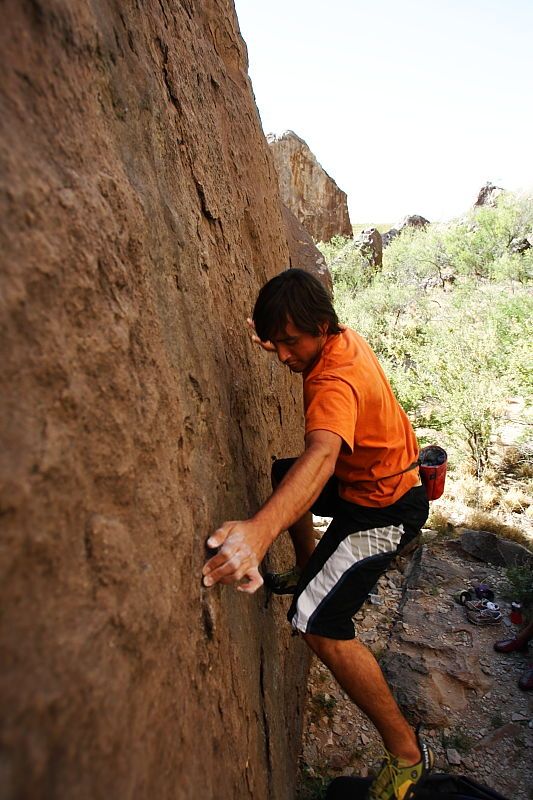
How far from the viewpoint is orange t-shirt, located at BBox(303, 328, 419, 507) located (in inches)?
75.4

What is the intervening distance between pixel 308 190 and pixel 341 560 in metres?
25.8

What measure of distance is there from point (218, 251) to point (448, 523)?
15.9ft

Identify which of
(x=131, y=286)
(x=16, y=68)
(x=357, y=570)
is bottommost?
(x=357, y=570)

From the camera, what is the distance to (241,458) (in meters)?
2.25

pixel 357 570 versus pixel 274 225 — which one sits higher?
pixel 274 225

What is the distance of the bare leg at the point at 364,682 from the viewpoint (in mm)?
2184

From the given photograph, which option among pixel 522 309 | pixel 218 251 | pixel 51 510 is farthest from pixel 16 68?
pixel 522 309

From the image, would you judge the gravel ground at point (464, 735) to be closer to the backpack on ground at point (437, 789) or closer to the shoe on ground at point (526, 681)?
the shoe on ground at point (526, 681)

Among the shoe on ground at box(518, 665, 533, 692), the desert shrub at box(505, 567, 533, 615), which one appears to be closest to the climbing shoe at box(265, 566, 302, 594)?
the shoe on ground at box(518, 665, 533, 692)

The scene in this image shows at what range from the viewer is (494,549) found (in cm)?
552

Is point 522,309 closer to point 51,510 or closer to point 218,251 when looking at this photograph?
point 218,251

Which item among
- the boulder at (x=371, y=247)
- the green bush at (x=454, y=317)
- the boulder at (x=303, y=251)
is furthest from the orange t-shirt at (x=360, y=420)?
the boulder at (x=371, y=247)

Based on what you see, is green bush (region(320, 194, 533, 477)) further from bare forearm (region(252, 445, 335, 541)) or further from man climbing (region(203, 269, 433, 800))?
bare forearm (region(252, 445, 335, 541))

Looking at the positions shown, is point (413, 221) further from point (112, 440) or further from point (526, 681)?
point (112, 440)
